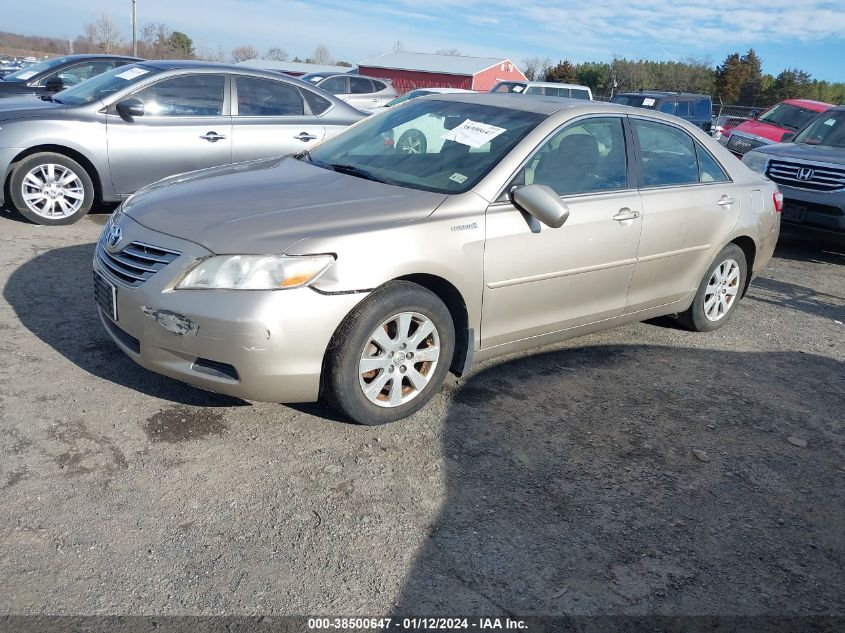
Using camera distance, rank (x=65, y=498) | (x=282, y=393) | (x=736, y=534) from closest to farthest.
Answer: (x=65, y=498) → (x=736, y=534) → (x=282, y=393)

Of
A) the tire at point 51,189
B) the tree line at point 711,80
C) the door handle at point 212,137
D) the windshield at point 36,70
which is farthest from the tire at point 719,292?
the tree line at point 711,80

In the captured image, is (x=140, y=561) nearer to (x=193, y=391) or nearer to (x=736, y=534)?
(x=193, y=391)

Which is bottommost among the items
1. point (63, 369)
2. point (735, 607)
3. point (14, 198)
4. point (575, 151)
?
point (735, 607)

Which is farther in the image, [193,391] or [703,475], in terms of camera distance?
[193,391]

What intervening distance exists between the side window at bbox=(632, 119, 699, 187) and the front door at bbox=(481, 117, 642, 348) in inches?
8.2

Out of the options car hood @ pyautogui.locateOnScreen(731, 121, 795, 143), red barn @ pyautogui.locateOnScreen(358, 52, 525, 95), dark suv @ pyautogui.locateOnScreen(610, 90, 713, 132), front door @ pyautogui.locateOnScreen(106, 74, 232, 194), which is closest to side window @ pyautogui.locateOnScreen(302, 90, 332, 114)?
front door @ pyautogui.locateOnScreen(106, 74, 232, 194)

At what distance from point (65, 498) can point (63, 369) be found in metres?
1.31

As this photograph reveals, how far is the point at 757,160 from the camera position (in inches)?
370

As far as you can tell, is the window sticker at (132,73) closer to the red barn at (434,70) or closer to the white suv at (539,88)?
the white suv at (539,88)

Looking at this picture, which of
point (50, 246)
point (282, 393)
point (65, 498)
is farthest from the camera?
point (50, 246)

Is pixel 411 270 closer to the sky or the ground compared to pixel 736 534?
closer to the sky

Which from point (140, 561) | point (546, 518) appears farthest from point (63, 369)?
point (546, 518)

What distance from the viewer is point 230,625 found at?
2.49m

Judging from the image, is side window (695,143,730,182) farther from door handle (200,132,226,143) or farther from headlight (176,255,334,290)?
door handle (200,132,226,143)
